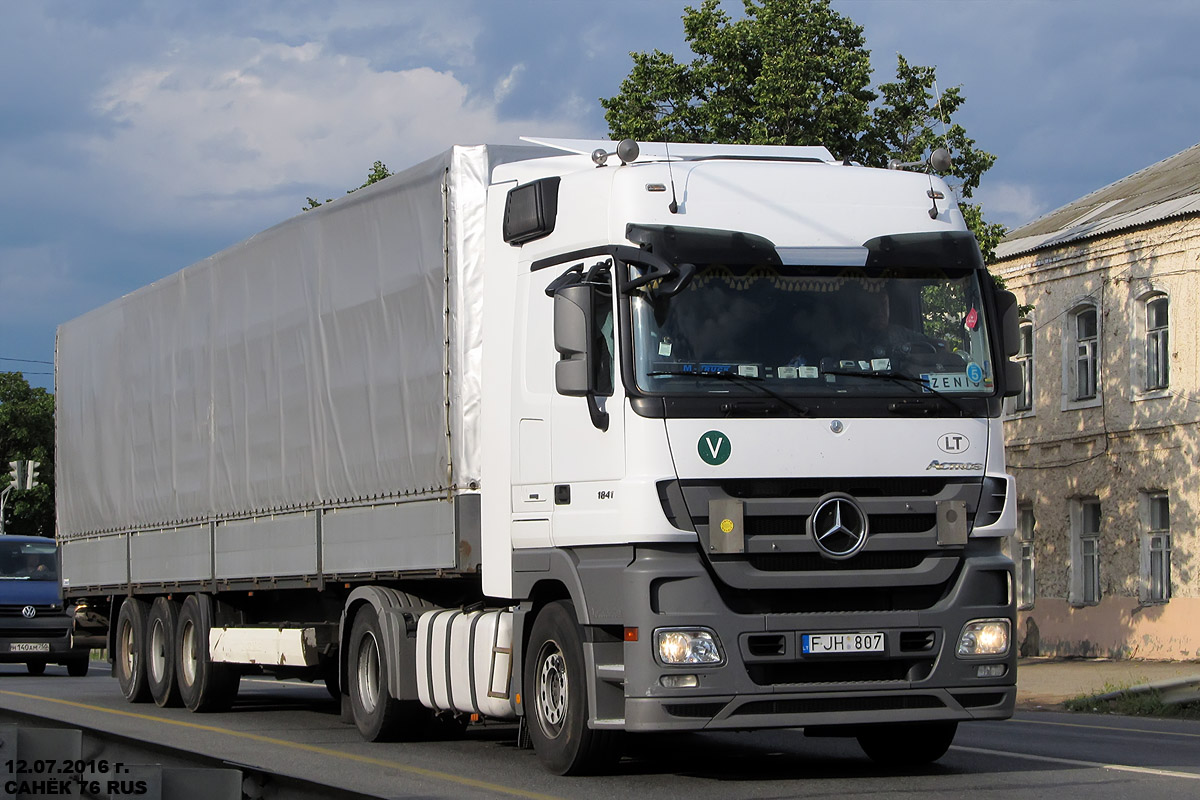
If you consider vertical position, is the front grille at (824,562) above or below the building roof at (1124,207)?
below

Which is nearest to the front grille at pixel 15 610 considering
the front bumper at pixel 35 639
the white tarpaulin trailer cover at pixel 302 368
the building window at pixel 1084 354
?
the front bumper at pixel 35 639

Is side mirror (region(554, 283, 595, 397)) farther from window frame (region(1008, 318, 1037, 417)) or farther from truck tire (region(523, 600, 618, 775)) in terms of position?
window frame (region(1008, 318, 1037, 417))

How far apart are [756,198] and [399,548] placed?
13.1ft

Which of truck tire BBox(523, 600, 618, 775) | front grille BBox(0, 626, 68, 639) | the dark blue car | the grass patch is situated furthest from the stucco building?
truck tire BBox(523, 600, 618, 775)

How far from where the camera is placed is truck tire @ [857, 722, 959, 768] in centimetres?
1123

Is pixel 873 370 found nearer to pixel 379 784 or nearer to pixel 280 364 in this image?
pixel 379 784

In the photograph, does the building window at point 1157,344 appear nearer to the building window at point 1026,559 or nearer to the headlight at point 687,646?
the building window at point 1026,559

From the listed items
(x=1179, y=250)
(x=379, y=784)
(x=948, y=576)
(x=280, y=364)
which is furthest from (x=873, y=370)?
(x=1179, y=250)

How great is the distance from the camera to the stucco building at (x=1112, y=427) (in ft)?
98.3

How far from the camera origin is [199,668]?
674 inches

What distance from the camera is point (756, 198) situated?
1065 centimetres

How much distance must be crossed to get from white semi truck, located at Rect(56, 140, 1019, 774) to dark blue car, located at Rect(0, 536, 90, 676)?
1422 centimetres

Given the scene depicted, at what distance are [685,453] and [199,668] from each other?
8674 millimetres

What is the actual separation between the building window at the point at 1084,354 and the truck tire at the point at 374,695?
21.6 m
